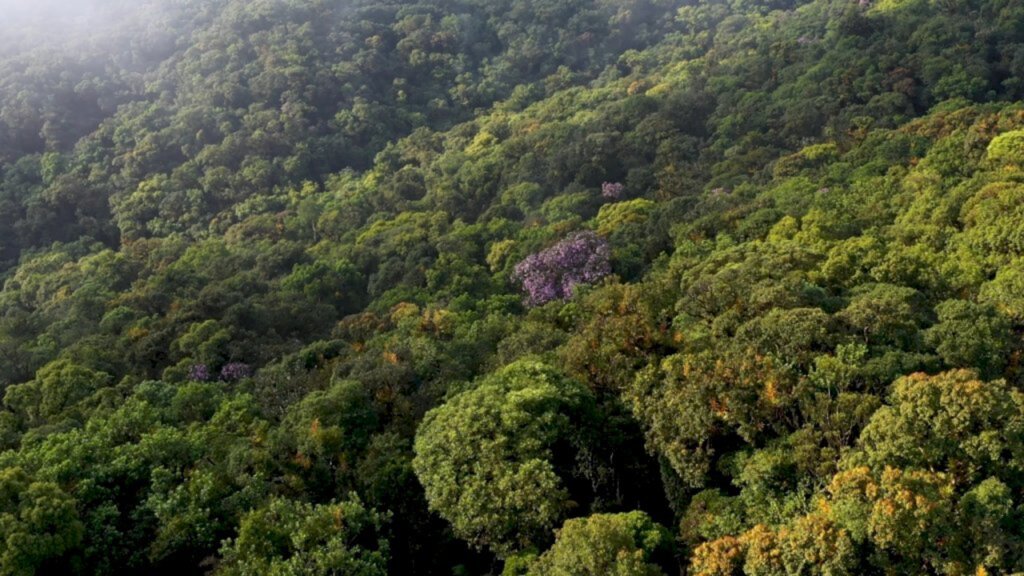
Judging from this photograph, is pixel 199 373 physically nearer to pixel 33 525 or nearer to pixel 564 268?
pixel 33 525

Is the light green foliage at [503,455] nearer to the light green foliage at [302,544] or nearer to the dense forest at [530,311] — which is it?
the dense forest at [530,311]

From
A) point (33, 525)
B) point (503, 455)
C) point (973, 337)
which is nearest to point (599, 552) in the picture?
point (503, 455)

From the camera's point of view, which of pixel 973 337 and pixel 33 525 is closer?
pixel 33 525

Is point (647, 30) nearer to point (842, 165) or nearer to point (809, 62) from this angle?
point (809, 62)

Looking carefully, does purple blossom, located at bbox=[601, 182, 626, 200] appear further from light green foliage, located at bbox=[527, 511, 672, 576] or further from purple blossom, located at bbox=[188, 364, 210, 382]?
light green foliage, located at bbox=[527, 511, 672, 576]

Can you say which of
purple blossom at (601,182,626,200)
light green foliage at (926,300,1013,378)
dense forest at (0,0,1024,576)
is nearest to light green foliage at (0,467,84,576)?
dense forest at (0,0,1024,576)

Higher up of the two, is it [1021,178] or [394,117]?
[1021,178]

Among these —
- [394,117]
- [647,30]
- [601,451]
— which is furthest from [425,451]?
[647,30]
